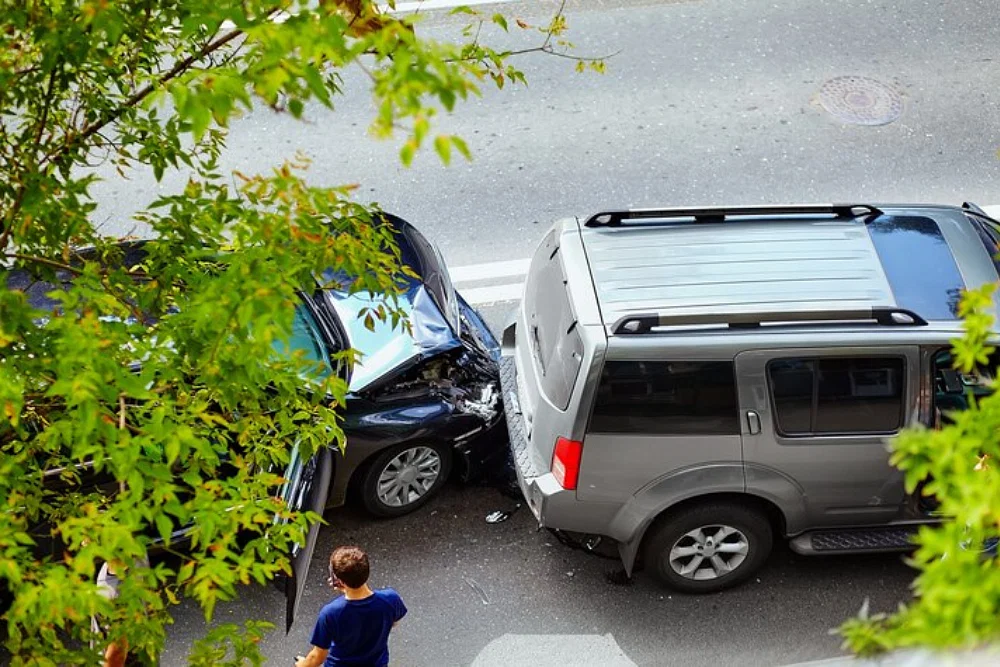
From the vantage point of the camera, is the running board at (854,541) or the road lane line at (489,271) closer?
the running board at (854,541)

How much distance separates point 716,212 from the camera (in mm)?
7020

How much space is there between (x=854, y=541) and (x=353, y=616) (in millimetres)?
3064

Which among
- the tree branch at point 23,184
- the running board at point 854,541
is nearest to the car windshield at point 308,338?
the tree branch at point 23,184

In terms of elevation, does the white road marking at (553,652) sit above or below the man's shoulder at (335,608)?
below

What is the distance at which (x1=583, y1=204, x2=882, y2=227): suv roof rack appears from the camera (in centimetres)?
703

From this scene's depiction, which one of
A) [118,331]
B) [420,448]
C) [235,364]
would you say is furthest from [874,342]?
[118,331]

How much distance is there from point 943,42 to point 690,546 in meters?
7.50

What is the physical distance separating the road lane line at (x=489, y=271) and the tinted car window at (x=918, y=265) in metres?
3.22

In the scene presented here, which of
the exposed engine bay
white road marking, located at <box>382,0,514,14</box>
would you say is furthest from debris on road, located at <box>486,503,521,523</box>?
white road marking, located at <box>382,0,514,14</box>

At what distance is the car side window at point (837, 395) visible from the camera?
6.29 meters

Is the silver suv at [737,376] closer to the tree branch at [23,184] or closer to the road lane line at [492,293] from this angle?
the road lane line at [492,293]

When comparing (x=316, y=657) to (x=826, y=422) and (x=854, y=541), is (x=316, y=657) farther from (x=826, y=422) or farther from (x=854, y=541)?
(x=854, y=541)

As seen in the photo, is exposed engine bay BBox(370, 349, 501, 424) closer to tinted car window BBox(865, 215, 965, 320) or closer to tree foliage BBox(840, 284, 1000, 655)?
tinted car window BBox(865, 215, 965, 320)

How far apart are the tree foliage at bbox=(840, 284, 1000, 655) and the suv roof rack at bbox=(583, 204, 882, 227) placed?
11.1ft
